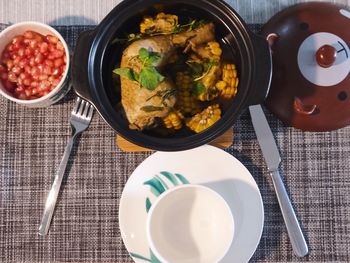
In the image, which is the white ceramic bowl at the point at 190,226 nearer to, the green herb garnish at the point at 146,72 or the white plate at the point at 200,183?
the white plate at the point at 200,183

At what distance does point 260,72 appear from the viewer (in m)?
0.88

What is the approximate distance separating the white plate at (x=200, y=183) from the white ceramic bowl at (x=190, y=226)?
4 centimetres

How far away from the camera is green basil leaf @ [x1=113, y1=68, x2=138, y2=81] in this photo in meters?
0.89

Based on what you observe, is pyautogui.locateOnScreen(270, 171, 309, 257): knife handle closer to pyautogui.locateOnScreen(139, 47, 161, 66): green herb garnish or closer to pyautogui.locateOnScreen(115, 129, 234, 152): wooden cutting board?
pyautogui.locateOnScreen(115, 129, 234, 152): wooden cutting board

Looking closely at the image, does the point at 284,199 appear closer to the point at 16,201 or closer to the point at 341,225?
the point at 341,225

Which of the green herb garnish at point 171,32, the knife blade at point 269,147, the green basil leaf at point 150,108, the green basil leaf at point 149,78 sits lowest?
the knife blade at point 269,147

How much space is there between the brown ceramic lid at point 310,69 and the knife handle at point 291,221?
134mm

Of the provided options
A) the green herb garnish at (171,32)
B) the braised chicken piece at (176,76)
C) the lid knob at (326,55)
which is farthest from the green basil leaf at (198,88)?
the lid knob at (326,55)

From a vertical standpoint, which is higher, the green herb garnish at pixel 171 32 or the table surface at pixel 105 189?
the green herb garnish at pixel 171 32

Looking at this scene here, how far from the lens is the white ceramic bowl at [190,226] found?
94 cm

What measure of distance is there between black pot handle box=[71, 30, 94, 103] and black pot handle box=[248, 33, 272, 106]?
11.5 inches

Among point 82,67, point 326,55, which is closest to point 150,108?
point 82,67

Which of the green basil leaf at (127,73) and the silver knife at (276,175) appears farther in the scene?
the silver knife at (276,175)

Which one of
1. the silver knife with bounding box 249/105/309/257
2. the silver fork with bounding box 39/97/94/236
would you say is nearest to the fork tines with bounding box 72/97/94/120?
the silver fork with bounding box 39/97/94/236
